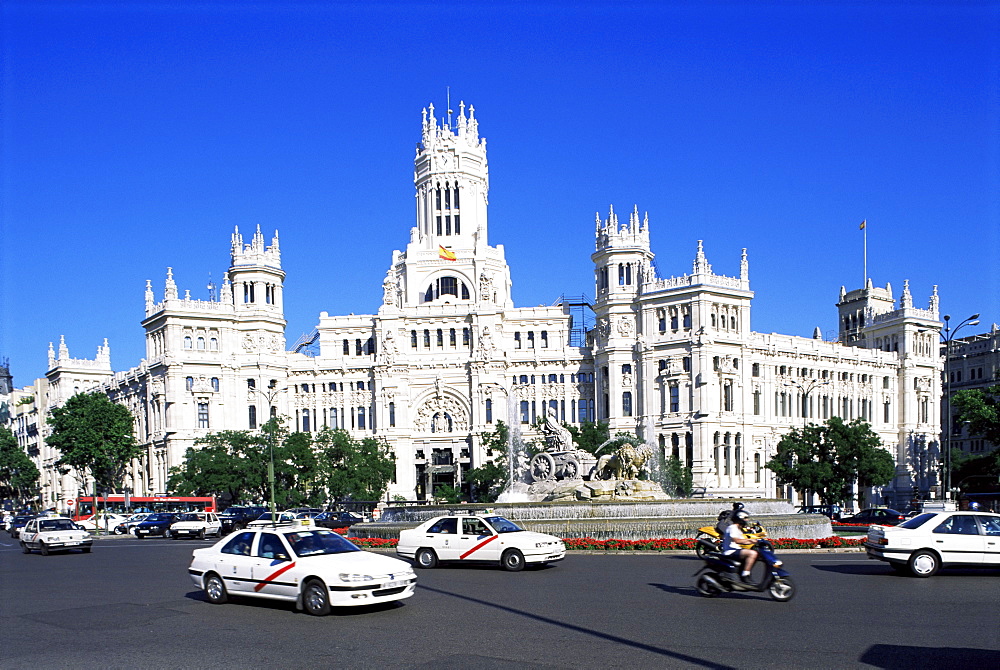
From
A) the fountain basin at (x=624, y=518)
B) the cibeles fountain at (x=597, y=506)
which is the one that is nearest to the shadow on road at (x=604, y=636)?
the fountain basin at (x=624, y=518)

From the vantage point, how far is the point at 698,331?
313 feet

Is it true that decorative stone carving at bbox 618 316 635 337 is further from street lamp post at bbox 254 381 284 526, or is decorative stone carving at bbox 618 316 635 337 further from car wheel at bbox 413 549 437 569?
car wheel at bbox 413 549 437 569

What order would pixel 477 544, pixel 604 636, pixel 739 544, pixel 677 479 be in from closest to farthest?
pixel 604 636 < pixel 739 544 < pixel 477 544 < pixel 677 479

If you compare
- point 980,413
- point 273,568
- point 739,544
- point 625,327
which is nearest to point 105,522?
point 625,327

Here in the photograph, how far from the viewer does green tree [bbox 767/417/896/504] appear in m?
77.9

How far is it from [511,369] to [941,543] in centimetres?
A: 8268

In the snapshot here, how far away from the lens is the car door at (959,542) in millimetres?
25641

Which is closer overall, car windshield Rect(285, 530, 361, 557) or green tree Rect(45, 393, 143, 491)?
car windshield Rect(285, 530, 361, 557)

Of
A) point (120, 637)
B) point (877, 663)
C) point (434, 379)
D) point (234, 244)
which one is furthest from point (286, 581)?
point (234, 244)

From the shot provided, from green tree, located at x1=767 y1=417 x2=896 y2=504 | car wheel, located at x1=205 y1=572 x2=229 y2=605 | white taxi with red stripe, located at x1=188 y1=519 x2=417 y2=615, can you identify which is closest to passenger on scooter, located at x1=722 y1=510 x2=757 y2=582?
white taxi with red stripe, located at x1=188 y1=519 x2=417 y2=615

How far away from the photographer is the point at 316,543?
20.5 m

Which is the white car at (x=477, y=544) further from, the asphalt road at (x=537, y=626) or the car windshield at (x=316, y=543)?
the car windshield at (x=316, y=543)

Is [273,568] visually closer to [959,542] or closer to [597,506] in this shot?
[959,542]

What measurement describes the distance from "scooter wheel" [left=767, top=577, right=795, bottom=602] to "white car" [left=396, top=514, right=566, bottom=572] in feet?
31.0
